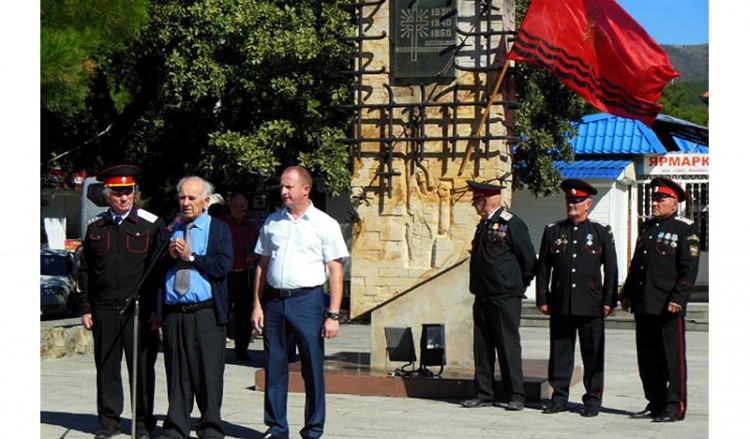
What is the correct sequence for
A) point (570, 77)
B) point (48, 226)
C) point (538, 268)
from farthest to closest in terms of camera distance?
point (48, 226)
point (570, 77)
point (538, 268)

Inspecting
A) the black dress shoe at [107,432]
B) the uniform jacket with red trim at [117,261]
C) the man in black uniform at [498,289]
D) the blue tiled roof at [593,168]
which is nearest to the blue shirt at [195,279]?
the uniform jacket with red trim at [117,261]

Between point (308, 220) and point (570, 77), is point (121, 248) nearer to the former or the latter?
point (308, 220)

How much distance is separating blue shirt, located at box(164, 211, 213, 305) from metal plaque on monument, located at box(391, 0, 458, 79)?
432cm

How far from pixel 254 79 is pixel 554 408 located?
14765mm

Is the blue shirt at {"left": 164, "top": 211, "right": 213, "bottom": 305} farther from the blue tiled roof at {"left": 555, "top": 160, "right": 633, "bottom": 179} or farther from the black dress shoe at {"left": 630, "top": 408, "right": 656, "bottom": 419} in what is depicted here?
the blue tiled roof at {"left": 555, "top": 160, "right": 633, "bottom": 179}

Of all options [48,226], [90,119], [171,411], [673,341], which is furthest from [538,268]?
[48,226]

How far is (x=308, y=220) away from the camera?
960 centimetres

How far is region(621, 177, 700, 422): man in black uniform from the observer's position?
35.7ft

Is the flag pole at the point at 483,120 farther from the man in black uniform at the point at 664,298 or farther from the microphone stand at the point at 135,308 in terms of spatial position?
the microphone stand at the point at 135,308

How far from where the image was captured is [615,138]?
1190 inches

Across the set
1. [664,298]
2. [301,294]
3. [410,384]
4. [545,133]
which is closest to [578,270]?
[664,298]

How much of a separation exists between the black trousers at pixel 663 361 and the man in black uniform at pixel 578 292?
395 millimetres
